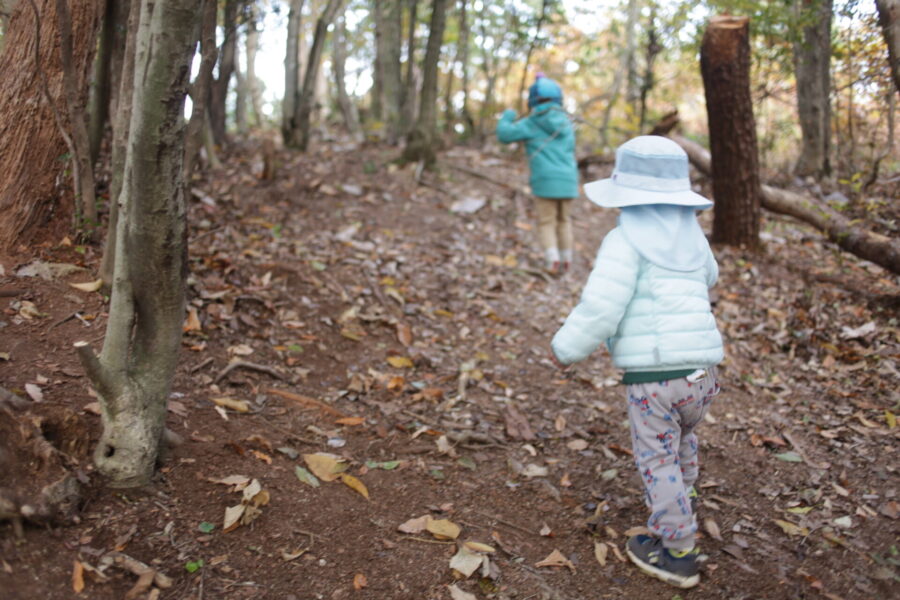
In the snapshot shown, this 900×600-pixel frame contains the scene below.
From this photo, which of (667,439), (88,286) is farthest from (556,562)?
(88,286)

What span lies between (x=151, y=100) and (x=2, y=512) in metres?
1.64

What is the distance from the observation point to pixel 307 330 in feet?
17.8

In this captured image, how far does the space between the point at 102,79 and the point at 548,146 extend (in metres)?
4.27

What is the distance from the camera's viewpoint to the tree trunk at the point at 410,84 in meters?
10.2

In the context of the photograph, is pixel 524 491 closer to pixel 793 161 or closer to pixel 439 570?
pixel 439 570

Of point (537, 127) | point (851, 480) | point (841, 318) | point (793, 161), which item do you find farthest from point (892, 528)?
point (793, 161)

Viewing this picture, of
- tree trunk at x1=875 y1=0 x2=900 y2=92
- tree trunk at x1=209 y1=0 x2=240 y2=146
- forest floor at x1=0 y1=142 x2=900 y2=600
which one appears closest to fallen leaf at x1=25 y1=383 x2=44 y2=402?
forest floor at x1=0 y1=142 x2=900 y2=600

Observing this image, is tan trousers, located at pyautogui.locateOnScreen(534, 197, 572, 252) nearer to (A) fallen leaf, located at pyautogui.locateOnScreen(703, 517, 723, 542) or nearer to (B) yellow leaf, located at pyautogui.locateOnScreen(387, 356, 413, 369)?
(B) yellow leaf, located at pyautogui.locateOnScreen(387, 356, 413, 369)

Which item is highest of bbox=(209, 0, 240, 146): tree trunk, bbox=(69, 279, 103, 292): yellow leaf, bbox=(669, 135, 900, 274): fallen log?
bbox=(209, 0, 240, 146): tree trunk

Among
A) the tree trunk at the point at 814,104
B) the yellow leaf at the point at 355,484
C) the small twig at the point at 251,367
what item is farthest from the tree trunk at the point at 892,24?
the tree trunk at the point at 814,104

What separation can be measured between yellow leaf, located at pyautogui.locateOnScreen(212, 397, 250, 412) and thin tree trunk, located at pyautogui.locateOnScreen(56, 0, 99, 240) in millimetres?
1600

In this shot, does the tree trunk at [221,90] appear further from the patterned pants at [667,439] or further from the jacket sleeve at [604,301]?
the patterned pants at [667,439]

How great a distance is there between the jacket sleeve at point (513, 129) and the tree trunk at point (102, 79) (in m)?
3.85

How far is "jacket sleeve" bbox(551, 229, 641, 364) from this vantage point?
125 inches
